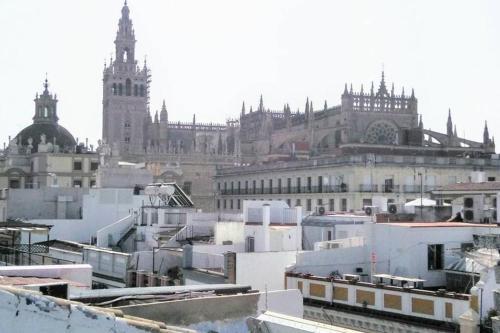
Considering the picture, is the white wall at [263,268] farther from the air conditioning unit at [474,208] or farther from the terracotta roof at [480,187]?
the terracotta roof at [480,187]

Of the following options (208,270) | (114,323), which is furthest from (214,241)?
(114,323)

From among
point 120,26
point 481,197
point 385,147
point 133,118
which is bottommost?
point 481,197

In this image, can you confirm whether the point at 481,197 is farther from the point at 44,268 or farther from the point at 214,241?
the point at 44,268

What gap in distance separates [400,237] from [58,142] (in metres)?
50.0

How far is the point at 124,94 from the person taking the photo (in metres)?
88.8

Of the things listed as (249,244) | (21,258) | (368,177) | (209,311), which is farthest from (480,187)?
(209,311)

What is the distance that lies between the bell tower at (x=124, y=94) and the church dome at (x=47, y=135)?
16436 mm

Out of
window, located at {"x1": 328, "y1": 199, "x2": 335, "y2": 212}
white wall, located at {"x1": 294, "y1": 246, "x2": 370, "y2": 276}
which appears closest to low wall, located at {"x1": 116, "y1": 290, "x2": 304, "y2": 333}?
white wall, located at {"x1": 294, "y1": 246, "x2": 370, "y2": 276}

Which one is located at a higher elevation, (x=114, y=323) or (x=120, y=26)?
(x=120, y=26)

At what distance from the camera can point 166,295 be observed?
11398 millimetres

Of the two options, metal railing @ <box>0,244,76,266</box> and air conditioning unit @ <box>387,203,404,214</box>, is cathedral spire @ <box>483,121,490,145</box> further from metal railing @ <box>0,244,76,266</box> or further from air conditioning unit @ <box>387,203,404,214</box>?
metal railing @ <box>0,244,76,266</box>

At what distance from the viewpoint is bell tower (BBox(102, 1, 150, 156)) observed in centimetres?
8725

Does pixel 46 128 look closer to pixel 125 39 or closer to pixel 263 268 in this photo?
pixel 125 39

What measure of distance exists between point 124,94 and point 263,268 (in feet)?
227
